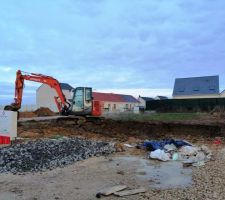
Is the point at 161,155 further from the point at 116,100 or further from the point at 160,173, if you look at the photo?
the point at 116,100

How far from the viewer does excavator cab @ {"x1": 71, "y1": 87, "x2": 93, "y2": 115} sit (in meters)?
27.0

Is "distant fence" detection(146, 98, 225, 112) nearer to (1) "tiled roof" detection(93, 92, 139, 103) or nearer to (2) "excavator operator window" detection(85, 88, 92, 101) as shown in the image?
(2) "excavator operator window" detection(85, 88, 92, 101)

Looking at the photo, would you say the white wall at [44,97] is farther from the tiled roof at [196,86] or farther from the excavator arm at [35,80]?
the excavator arm at [35,80]

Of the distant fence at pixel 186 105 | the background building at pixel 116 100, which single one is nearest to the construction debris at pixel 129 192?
the distant fence at pixel 186 105

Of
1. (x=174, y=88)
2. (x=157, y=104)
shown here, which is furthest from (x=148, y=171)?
(x=174, y=88)

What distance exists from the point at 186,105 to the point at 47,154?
43430 millimetres

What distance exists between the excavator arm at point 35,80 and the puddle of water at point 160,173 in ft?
45.2

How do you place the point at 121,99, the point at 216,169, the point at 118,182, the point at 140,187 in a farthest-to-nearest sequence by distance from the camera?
1. the point at 121,99
2. the point at 216,169
3. the point at 118,182
4. the point at 140,187

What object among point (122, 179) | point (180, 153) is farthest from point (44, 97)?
point (122, 179)

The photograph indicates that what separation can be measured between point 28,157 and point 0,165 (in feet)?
2.82

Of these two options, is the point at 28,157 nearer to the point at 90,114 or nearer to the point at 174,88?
the point at 90,114

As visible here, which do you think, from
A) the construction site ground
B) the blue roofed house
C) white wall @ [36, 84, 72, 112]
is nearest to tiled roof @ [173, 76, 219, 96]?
the blue roofed house

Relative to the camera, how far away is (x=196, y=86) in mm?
77750

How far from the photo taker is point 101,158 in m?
12.3
